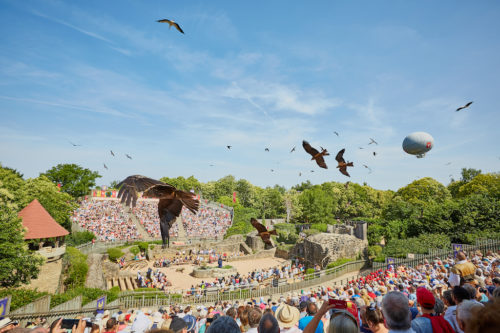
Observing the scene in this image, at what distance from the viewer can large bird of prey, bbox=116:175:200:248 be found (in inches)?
143

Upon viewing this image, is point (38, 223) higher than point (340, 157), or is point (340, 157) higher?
point (340, 157)

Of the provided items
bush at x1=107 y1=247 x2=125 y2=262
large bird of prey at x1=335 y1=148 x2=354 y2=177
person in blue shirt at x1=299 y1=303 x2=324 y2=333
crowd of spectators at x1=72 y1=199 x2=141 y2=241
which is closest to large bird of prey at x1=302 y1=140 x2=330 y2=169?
large bird of prey at x1=335 y1=148 x2=354 y2=177

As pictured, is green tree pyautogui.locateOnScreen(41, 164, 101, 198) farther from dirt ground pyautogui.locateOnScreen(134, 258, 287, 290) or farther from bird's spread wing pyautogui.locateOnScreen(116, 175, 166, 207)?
bird's spread wing pyautogui.locateOnScreen(116, 175, 166, 207)

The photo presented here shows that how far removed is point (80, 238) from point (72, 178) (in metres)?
20.0

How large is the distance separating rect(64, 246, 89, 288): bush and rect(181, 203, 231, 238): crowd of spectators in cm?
1816

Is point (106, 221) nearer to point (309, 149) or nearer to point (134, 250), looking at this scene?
point (134, 250)

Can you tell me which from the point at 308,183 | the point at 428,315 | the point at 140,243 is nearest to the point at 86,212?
the point at 140,243

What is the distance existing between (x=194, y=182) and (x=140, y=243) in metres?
52.9

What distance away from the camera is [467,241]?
18328 millimetres

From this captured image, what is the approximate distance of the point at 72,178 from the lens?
41.7 meters

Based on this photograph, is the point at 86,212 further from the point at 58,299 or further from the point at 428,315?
the point at 428,315

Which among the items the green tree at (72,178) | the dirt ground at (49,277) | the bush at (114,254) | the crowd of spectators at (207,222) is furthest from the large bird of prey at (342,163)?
the green tree at (72,178)

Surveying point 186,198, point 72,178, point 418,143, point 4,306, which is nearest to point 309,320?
point 186,198

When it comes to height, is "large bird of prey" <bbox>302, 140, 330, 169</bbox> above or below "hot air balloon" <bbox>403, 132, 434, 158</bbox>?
below
